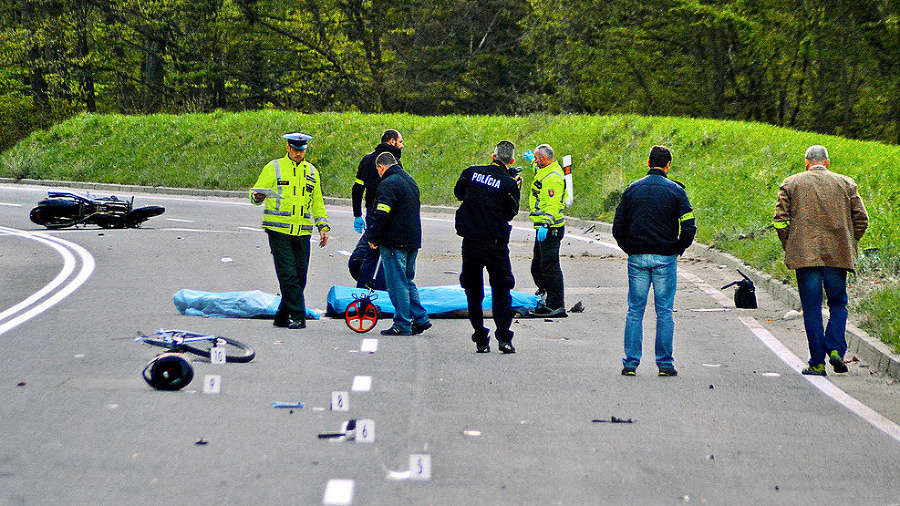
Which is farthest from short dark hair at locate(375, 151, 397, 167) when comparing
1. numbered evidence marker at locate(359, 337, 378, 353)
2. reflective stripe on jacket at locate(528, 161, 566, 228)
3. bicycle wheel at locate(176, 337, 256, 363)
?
bicycle wheel at locate(176, 337, 256, 363)

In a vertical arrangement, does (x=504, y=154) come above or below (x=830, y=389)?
above

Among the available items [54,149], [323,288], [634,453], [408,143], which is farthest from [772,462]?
[54,149]

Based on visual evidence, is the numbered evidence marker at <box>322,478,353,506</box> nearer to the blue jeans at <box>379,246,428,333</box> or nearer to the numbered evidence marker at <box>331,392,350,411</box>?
the numbered evidence marker at <box>331,392,350,411</box>

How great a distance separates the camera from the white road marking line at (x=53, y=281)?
1103cm

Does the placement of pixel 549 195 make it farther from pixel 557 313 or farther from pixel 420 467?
pixel 420 467

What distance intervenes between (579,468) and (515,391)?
6.73 ft

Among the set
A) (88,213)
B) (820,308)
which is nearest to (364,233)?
(820,308)

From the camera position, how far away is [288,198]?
10625 millimetres

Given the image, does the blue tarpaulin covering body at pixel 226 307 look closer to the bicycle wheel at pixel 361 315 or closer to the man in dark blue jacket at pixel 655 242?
the bicycle wheel at pixel 361 315

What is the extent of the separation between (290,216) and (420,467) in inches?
204

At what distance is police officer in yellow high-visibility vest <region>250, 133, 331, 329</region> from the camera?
10578 mm

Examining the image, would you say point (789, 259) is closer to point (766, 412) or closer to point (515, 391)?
point (766, 412)

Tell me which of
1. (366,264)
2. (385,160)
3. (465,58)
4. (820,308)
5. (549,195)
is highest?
(465,58)

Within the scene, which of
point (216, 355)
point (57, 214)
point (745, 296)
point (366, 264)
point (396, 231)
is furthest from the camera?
point (57, 214)
